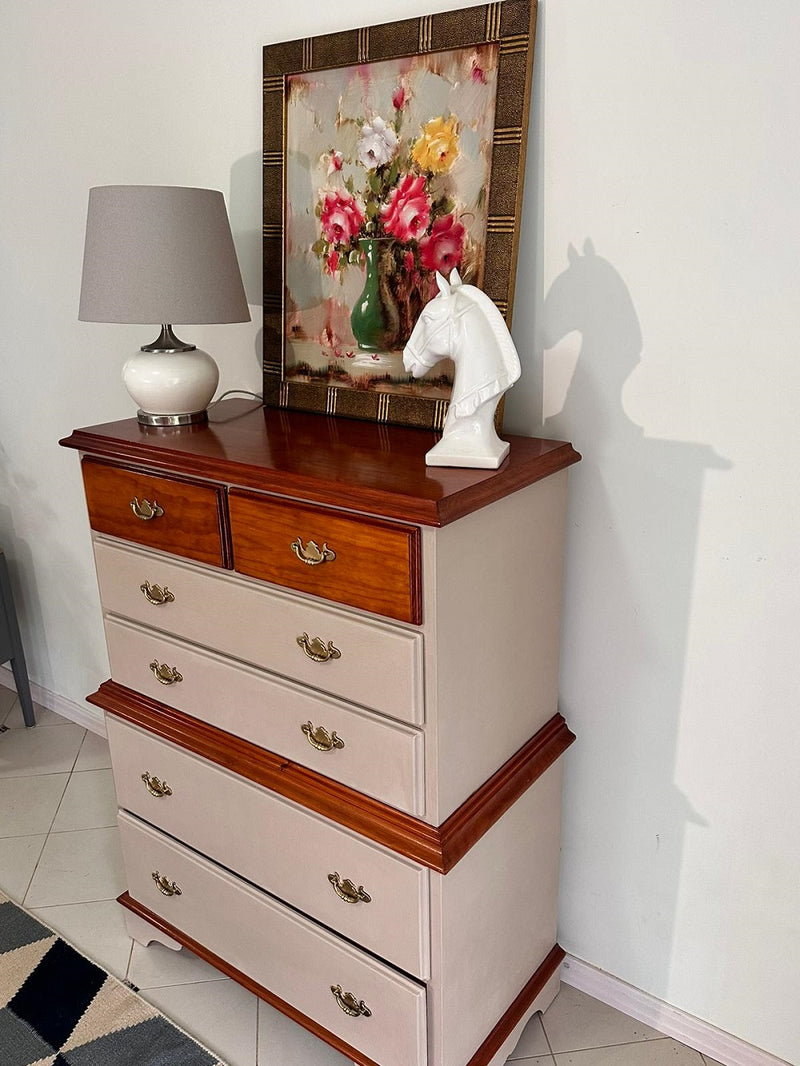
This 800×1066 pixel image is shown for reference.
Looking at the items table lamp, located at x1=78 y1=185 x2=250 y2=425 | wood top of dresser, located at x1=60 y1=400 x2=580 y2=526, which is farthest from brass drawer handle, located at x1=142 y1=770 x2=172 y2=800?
table lamp, located at x1=78 y1=185 x2=250 y2=425

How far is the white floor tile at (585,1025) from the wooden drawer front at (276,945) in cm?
41

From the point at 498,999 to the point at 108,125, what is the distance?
2.09 meters

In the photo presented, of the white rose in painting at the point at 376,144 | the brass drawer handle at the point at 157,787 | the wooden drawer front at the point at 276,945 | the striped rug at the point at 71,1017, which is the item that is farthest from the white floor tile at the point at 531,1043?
the white rose in painting at the point at 376,144

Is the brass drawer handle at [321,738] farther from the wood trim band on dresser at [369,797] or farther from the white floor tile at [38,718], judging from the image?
the white floor tile at [38,718]

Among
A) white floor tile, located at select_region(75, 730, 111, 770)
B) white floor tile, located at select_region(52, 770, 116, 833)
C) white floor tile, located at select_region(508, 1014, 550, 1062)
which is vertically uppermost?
white floor tile, located at select_region(508, 1014, 550, 1062)

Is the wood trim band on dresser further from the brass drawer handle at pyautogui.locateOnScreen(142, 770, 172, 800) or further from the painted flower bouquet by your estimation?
the painted flower bouquet

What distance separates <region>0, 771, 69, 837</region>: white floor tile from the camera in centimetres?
238

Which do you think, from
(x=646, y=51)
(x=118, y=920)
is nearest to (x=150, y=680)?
(x=118, y=920)

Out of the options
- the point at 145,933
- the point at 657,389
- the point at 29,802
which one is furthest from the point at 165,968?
the point at 657,389

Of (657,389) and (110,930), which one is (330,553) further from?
(110,930)

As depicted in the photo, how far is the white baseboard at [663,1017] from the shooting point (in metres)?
1.63

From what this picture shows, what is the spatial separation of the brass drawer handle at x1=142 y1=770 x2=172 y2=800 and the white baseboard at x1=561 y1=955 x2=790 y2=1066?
3.01ft

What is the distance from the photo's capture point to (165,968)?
6.25ft

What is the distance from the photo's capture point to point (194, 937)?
1.83 m
